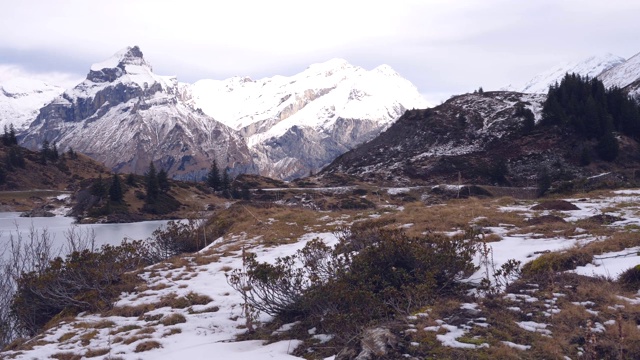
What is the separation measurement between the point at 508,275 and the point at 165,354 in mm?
7493

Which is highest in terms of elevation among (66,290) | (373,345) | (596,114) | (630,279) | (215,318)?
(596,114)

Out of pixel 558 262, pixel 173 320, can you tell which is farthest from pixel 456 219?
pixel 173 320

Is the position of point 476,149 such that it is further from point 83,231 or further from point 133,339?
point 133,339

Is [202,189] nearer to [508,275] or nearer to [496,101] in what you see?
[496,101]

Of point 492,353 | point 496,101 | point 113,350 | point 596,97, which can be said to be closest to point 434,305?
point 492,353

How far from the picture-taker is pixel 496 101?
102 metres

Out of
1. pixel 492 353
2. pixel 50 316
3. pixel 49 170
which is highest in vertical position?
pixel 49 170

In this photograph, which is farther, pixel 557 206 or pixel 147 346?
pixel 557 206

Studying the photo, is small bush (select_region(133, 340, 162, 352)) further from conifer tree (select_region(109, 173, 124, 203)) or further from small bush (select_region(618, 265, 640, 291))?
conifer tree (select_region(109, 173, 124, 203))

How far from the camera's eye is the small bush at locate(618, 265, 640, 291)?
8656 millimetres

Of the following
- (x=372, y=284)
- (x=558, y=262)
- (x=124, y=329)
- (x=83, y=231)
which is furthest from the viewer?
(x=83, y=231)

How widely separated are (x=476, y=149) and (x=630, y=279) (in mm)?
81522

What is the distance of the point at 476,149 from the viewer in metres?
86.6

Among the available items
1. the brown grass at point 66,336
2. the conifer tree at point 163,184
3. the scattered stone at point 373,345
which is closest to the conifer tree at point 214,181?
the conifer tree at point 163,184
